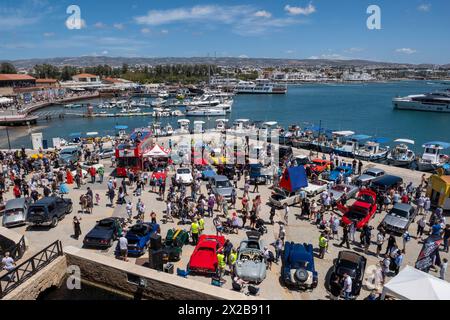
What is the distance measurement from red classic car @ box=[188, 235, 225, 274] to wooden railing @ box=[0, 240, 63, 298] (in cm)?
522

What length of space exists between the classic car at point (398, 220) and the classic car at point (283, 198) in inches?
210

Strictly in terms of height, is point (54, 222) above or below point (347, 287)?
Answer: above

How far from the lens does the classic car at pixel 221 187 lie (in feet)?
68.3

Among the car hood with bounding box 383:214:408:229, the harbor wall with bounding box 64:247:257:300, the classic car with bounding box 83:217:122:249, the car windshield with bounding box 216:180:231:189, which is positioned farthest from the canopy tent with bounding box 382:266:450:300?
the car windshield with bounding box 216:180:231:189

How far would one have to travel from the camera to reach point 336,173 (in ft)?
82.4

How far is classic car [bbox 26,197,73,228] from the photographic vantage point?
16438 millimetres

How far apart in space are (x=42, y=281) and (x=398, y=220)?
53.5 feet

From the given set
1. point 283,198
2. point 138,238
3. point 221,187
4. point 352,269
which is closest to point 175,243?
point 138,238

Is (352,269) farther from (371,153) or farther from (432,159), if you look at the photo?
(371,153)

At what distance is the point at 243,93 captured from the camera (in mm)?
146750

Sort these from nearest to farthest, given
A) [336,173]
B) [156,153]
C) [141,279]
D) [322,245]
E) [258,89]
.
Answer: [141,279] < [322,245] < [336,173] < [156,153] < [258,89]

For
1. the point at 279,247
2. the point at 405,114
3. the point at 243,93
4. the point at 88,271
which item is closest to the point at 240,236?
the point at 279,247

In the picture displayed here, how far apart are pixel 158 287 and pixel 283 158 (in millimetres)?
20405
